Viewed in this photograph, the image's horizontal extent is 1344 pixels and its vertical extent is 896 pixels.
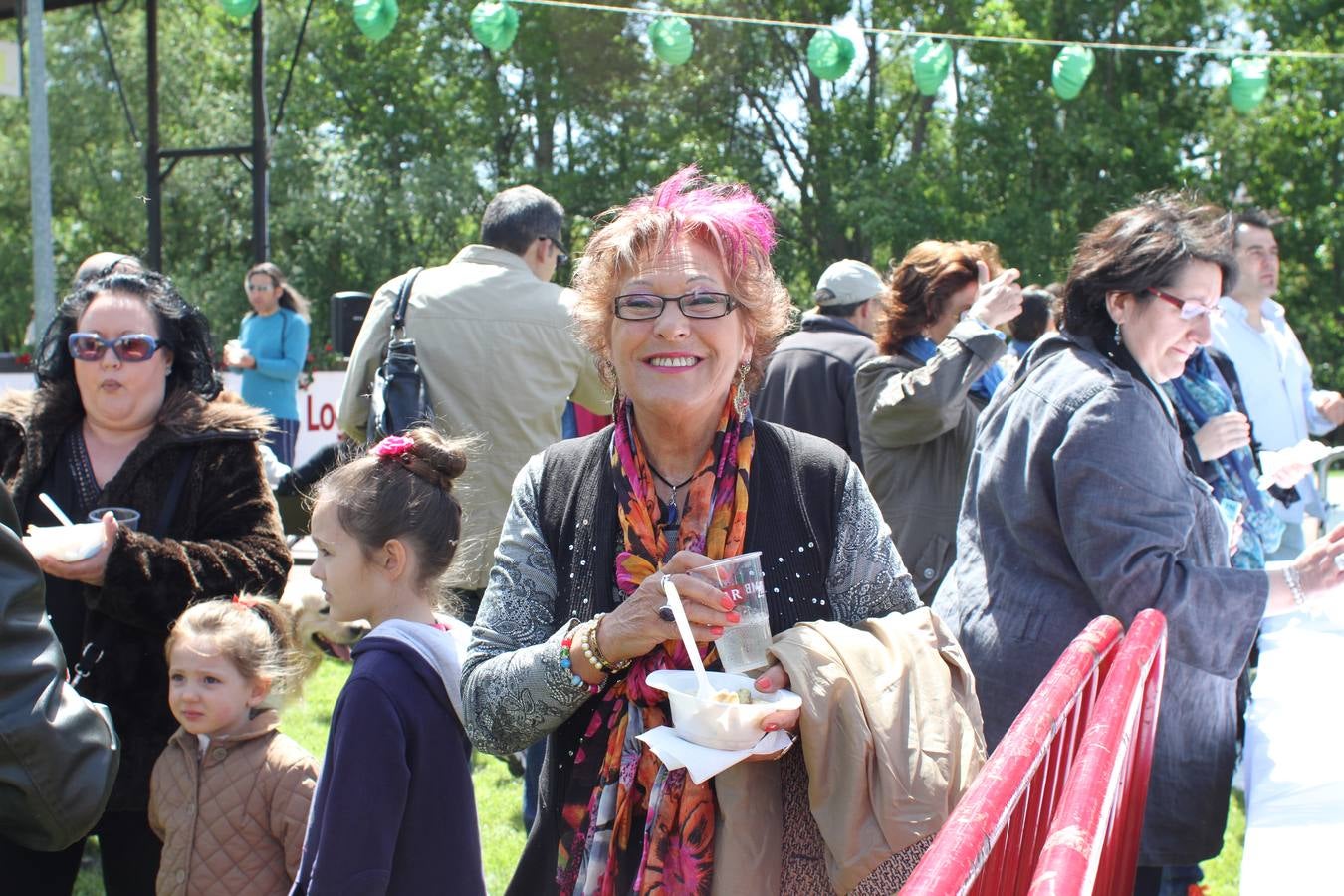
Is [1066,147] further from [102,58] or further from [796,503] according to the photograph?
[796,503]

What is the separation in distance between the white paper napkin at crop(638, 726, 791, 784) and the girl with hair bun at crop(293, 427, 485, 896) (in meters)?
0.61

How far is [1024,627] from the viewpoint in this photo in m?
2.87

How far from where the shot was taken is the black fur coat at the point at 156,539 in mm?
2947

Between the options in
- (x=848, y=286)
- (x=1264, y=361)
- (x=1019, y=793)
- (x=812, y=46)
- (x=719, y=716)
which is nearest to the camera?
(x=1019, y=793)

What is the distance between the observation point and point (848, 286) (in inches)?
209

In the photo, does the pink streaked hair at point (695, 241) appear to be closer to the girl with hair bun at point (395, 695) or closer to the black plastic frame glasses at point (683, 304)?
the black plastic frame glasses at point (683, 304)

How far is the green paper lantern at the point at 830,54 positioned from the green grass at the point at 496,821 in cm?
788

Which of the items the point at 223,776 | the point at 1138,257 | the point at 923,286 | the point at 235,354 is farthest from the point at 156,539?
the point at 235,354

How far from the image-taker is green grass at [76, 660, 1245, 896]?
424 centimetres

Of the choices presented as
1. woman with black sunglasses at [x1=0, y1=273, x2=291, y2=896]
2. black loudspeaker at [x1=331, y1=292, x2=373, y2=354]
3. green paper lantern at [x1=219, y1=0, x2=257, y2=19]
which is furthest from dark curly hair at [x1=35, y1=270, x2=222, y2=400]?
green paper lantern at [x1=219, y1=0, x2=257, y2=19]

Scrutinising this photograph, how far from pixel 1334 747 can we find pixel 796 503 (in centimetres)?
160

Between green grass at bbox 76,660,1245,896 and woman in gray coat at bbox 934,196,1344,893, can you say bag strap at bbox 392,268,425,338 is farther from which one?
woman in gray coat at bbox 934,196,1344,893

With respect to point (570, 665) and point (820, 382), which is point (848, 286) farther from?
point (570, 665)

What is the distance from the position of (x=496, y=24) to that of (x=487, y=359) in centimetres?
725
